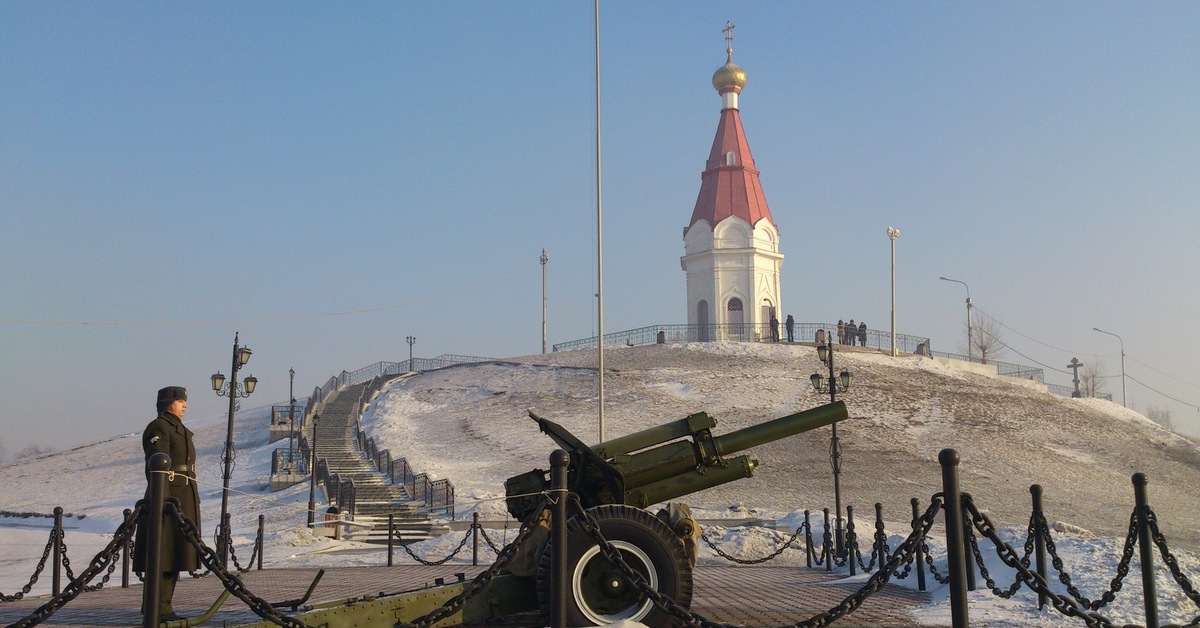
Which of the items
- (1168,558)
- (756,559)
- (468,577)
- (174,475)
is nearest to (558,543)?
(174,475)

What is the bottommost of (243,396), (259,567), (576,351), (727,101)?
(259,567)

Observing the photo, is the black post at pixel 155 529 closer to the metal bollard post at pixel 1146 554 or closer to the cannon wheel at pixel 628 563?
the cannon wheel at pixel 628 563

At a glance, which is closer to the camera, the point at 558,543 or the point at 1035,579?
the point at 558,543

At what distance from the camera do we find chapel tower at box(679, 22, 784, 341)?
56094mm

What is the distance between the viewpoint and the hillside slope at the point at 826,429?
30.5 meters

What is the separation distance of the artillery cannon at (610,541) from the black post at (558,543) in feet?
0.81

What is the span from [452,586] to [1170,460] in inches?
1535

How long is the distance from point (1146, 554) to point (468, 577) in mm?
6824

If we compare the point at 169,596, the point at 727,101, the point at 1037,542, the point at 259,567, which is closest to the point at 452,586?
the point at 169,596

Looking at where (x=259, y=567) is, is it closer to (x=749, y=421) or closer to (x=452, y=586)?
(x=452, y=586)

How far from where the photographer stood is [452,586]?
768 cm

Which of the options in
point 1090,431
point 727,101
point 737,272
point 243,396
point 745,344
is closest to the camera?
point 243,396

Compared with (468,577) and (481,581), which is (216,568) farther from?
(468,577)

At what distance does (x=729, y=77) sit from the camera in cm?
6006
